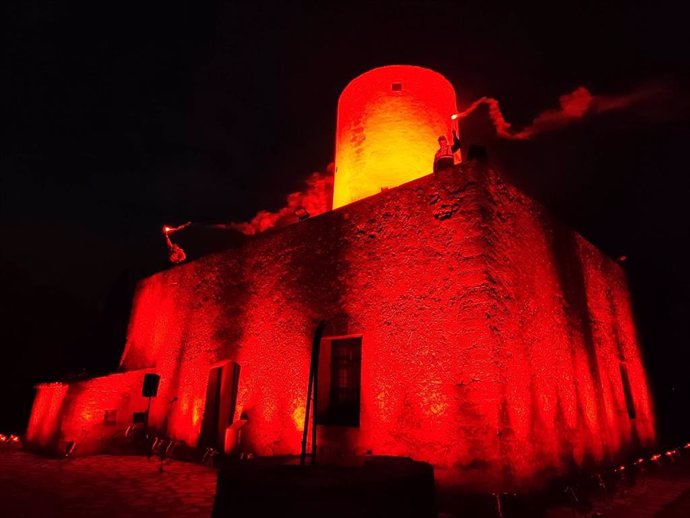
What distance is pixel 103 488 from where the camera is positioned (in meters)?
6.81

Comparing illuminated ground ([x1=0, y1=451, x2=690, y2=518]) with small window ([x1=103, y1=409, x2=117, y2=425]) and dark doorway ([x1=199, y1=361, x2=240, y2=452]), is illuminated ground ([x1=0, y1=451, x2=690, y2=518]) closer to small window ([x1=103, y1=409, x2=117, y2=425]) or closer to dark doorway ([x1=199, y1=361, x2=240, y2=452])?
dark doorway ([x1=199, y1=361, x2=240, y2=452])

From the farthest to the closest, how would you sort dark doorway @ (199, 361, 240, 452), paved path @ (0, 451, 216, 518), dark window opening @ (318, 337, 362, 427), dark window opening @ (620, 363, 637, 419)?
dark window opening @ (620, 363, 637, 419) < dark doorway @ (199, 361, 240, 452) < dark window opening @ (318, 337, 362, 427) < paved path @ (0, 451, 216, 518)

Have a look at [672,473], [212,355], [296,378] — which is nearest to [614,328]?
[672,473]

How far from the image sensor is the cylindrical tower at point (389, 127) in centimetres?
1136

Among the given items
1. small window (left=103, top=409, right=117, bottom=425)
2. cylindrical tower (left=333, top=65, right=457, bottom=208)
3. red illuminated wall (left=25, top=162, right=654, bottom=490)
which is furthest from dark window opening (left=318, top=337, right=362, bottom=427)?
small window (left=103, top=409, right=117, bottom=425)

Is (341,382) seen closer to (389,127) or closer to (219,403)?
(219,403)

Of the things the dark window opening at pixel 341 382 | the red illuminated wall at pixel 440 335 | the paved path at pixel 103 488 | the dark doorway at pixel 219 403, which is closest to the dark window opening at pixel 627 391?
the red illuminated wall at pixel 440 335

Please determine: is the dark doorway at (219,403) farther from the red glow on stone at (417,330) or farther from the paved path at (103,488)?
the paved path at (103,488)

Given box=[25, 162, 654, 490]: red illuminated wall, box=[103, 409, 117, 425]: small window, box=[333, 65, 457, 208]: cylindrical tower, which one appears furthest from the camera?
box=[333, 65, 457, 208]: cylindrical tower

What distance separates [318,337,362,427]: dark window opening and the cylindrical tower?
5005mm

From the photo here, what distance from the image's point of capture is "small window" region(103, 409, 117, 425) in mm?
10891

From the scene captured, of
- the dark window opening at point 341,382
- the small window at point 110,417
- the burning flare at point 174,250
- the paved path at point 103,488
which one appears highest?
the burning flare at point 174,250

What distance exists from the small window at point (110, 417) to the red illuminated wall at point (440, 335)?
22 cm

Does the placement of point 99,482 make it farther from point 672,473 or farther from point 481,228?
point 672,473
